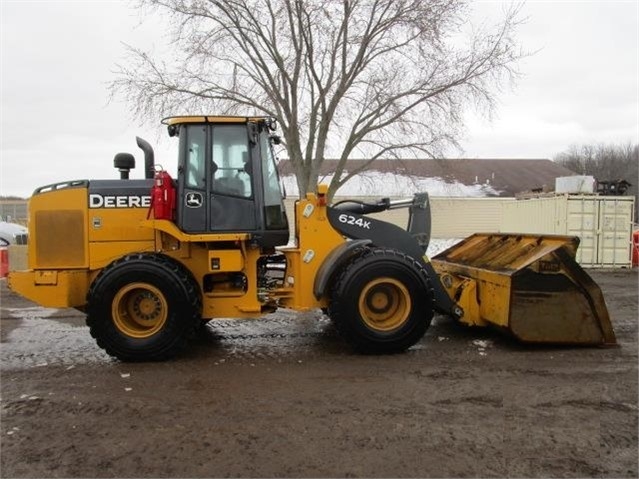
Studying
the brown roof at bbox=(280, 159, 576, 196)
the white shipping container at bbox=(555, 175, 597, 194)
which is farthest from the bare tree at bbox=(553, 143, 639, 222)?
the white shipping container at bbox=(555, 175, 597, 194)

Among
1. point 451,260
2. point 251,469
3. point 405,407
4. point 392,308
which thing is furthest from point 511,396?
point 451,260

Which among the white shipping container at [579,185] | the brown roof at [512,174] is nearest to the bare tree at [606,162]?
the brown roof at [512,174]

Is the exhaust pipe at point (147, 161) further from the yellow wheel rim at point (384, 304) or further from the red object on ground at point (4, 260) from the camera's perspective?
the red object on ground at point (4, 260)

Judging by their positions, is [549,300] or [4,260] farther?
[4,260]

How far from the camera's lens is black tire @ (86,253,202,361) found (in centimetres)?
586

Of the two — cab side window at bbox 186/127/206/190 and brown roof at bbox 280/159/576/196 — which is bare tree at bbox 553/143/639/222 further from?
cab side window at bbox 186/127/206/190

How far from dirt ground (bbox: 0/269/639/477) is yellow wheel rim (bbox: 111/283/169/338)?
402 millimetres

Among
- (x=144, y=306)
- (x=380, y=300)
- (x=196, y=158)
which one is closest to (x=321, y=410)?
(x=380, y=300)

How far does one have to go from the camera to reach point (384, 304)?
6266 mm

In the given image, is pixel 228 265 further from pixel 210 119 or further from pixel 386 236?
pixel 386 236

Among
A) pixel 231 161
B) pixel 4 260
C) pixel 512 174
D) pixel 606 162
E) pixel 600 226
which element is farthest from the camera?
pixel 606 162

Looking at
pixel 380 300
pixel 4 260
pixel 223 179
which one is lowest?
pixel 4 260

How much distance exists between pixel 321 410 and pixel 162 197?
9.13ft

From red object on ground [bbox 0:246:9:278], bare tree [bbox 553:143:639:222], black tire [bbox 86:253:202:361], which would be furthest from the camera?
bare tree [bbox 553:143:639:222]
